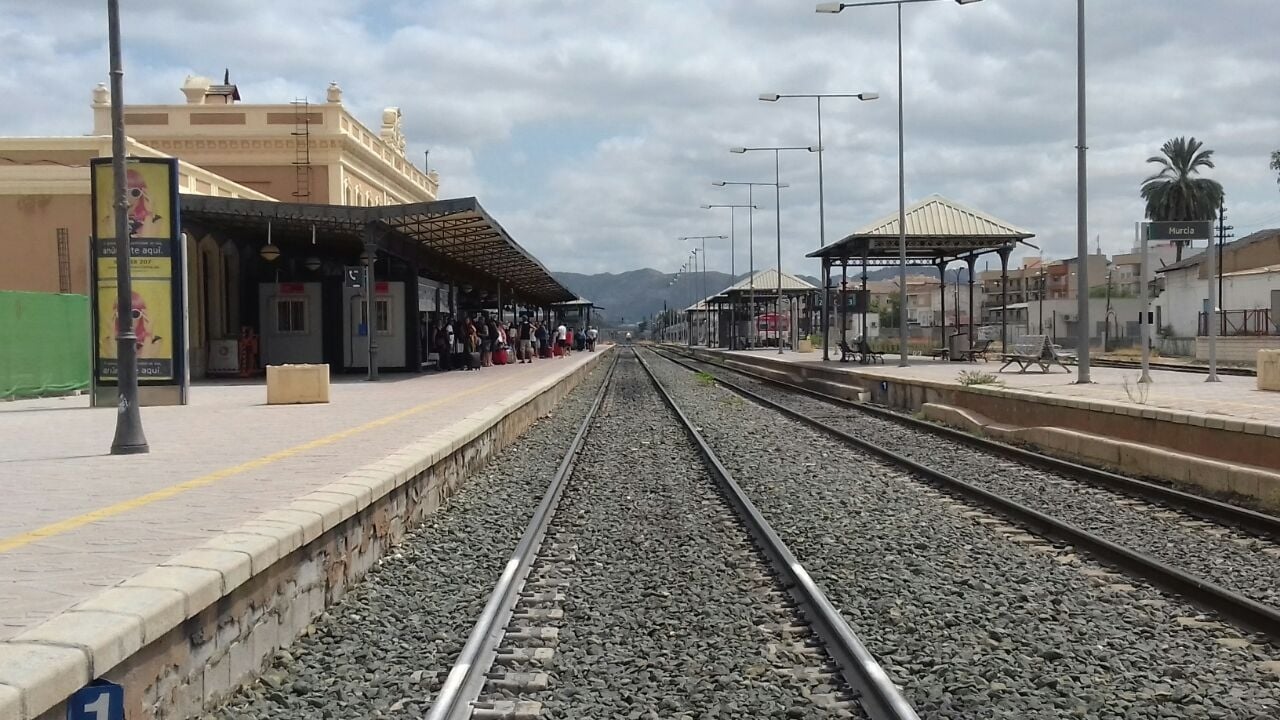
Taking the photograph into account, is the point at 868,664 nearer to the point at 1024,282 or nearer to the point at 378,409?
the point at 378,409

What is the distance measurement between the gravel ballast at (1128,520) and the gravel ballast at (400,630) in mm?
4397

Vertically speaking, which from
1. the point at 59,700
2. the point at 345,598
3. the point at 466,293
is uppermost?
→ the point at 466,293

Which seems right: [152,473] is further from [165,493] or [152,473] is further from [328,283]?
[328,283]

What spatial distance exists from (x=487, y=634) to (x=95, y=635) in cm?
220

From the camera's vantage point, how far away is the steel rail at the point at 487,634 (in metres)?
4.50

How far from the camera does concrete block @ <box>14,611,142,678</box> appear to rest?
354 centimetres

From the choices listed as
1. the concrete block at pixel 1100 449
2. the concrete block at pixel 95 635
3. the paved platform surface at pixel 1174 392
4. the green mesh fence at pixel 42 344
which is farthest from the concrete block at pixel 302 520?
the green mesh fence at pixel 42 344

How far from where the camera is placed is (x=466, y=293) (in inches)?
1687

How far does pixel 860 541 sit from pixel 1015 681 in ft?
10.7

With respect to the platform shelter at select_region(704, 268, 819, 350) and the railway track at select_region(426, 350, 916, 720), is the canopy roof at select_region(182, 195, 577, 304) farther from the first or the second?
the platform shelter at select_region(704, 268, 819, 350)

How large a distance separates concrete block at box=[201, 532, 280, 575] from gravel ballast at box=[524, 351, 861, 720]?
54.7 inches

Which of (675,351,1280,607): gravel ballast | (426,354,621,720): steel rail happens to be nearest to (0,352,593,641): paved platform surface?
(426,354,621,720): steel rail

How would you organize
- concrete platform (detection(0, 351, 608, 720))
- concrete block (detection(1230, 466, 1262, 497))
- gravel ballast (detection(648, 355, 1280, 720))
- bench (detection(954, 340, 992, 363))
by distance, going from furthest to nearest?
bench (detection(954, 340, 992, 363)) < concrete block (detection(1230, 466, 1262, 497)) < gravel ballast (detection(648, 355, 1280, 720)) < concrete platform (detection(0, 351, 608, 720))

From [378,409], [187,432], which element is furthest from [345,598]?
[378,409]
